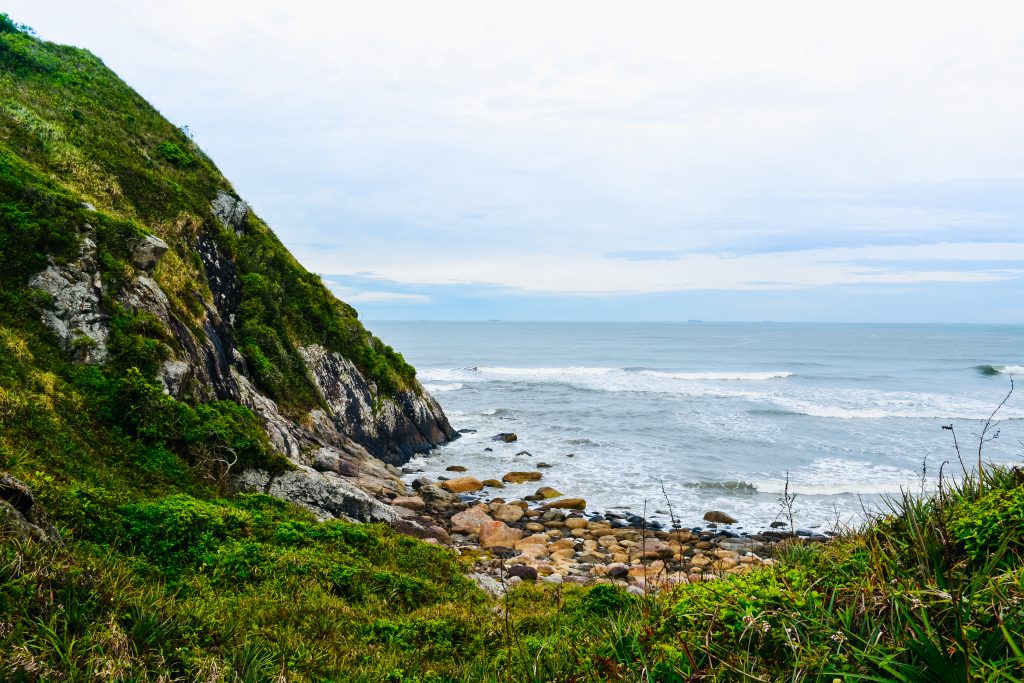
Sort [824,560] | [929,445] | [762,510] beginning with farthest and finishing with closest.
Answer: [929,445]
[762,510]
[824,560]

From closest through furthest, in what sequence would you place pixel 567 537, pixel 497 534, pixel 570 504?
pixel 497 534 → pixel 567 537 → pixel 570 504

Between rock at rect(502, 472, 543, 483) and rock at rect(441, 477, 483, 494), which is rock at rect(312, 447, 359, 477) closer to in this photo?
rock at rect(441, 477, 483, 494)

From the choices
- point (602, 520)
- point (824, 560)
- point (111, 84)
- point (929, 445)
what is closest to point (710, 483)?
point (602, 520)

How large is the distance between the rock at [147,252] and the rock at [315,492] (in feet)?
19.2

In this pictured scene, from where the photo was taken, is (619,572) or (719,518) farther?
(719,518)

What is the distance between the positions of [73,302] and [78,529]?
6.37 meters

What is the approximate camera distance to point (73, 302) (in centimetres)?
1166

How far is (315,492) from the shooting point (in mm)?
12211

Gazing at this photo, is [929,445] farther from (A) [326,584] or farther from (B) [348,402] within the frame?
(A) [326,584]

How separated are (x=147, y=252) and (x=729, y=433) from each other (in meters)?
27.8

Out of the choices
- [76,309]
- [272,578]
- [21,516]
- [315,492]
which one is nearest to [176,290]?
[76,309]

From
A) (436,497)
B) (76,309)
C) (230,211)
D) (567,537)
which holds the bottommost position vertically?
(567,537)

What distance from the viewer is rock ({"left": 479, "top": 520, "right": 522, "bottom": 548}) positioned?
16.1m

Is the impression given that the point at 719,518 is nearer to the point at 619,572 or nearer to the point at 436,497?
the point at 619,572
